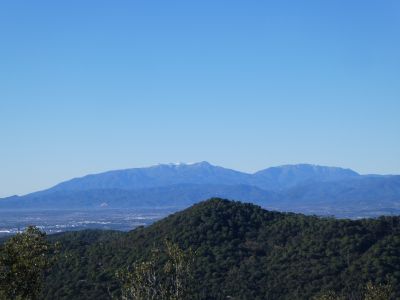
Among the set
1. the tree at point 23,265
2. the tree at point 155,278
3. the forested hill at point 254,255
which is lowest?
the forested hill at point 254,255

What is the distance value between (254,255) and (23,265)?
40.4 m

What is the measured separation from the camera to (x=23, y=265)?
51.1ft

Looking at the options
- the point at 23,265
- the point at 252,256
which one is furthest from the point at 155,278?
the point at 252,256

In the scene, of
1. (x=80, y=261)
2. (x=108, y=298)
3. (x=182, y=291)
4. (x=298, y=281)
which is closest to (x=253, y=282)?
(x=298, y=281)

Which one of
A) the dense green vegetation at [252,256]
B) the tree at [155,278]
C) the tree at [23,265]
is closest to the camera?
the tree at [23,265]

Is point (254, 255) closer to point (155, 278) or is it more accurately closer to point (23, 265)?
point (155, 278)

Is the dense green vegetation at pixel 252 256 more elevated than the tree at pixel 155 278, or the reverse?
the tree at pixel 155 278

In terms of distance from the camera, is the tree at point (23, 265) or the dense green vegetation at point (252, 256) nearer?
the tree at point (23, 265)

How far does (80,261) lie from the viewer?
5497 cm

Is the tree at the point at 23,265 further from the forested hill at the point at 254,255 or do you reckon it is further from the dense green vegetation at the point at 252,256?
the forested hill at the point at 254,255

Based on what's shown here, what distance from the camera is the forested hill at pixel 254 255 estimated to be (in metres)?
46.3

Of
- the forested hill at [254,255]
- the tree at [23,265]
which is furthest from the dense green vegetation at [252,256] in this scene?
the tree at [23,265]

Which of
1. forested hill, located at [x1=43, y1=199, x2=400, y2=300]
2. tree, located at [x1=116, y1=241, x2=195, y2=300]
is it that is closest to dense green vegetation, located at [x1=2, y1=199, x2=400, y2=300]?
forested hill, located at [x1=43, y1=199, x2=400, y2=300]

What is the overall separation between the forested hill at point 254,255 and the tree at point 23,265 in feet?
81.3
